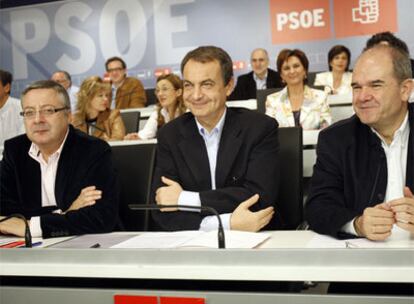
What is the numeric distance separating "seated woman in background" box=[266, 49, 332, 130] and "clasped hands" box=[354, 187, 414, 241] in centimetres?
206

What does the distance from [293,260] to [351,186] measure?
697 millimetres

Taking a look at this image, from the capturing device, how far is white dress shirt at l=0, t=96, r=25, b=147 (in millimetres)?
3930

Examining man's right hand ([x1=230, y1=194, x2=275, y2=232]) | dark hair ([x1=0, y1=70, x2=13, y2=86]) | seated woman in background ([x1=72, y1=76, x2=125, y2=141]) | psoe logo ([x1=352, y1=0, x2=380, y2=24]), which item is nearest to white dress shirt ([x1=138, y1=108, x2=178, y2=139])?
seated woman in background ([x1=72, y1=76, x2=125, y2=141])

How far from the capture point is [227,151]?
194cm

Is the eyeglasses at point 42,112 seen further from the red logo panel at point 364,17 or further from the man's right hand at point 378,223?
the red logo panel at point 364,17

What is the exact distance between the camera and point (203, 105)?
200 cm

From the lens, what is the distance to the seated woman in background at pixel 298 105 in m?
3.41

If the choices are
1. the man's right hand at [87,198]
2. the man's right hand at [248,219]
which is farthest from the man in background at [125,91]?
the man's right hand at [248,219]

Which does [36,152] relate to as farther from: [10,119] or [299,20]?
[299,20]

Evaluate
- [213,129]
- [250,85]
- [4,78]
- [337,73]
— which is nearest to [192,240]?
[213,129]

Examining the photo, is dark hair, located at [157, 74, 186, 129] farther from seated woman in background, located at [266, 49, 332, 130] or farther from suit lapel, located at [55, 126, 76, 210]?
suit lapel, located at [55, 126, 76, 210]

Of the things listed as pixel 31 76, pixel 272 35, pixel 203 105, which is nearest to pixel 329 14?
pixel 272 35

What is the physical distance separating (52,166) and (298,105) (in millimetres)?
2026

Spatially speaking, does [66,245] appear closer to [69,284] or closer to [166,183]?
[69,284]
